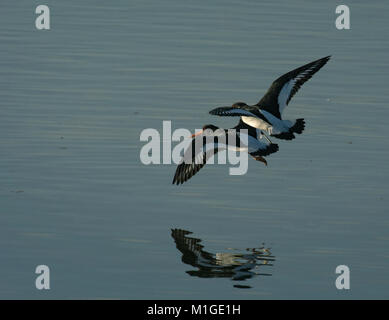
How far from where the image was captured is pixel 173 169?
1263cm

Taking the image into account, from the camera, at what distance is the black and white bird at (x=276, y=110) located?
12.0m

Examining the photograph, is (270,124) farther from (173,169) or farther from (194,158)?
(173,169)

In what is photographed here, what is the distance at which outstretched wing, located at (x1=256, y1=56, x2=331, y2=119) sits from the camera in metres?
13.2

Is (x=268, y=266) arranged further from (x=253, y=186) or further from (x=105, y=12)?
(x=105, y=12)

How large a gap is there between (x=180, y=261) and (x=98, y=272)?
85cm

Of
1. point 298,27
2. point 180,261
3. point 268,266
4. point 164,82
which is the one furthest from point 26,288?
point 298,27

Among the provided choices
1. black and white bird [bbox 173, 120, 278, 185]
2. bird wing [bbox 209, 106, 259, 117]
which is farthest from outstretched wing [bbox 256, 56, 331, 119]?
black and white bird [bbox 173, 120, 278, 185]

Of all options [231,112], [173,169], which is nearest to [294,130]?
[231,112]

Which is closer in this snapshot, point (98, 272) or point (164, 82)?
point (98, 272)

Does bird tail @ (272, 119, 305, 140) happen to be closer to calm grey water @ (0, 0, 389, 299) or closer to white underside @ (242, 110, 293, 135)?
white underside @ (242, 110, 293, 135)

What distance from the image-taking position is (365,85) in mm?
16250

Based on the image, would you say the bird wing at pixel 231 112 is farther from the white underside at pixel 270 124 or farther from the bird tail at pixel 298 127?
the bird tail at pixel 298 127
